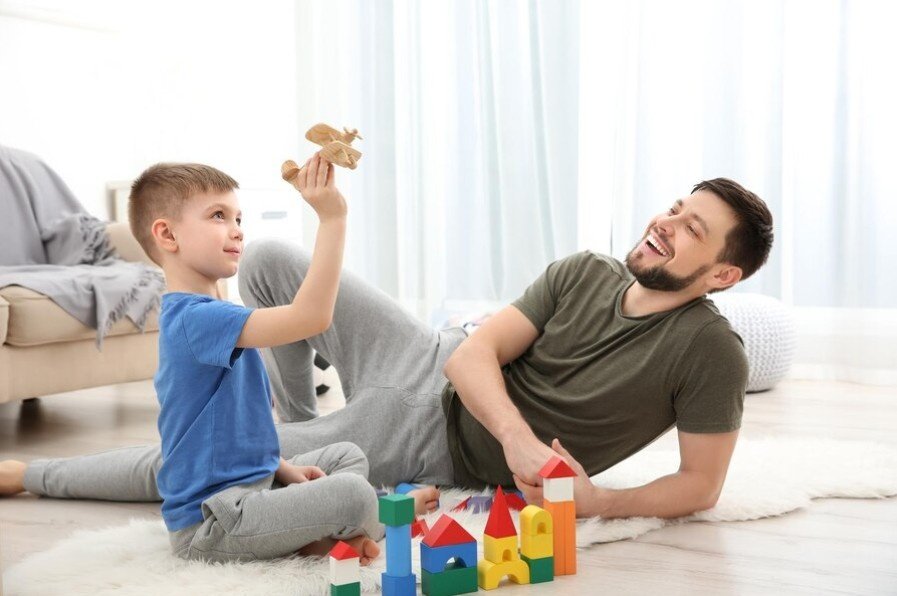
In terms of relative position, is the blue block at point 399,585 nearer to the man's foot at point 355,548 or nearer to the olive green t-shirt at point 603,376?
the man's foot at point 355,548

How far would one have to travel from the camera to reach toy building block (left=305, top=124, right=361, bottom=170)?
131 centimetres

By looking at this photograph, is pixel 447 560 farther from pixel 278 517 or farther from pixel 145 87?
pixel 145 87

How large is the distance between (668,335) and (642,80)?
2.17m

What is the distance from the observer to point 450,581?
4.35 feet

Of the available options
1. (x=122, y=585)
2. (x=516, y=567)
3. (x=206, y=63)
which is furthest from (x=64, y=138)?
(x=516, y=567)

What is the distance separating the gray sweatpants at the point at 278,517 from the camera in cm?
142

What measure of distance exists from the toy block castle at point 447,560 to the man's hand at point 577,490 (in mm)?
231

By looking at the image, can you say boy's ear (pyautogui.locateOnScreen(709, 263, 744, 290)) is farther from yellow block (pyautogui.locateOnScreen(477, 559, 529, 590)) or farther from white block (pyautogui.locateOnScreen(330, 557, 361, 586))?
white block (pyautogui.locateOnScreen(330, 557, 361, 586))

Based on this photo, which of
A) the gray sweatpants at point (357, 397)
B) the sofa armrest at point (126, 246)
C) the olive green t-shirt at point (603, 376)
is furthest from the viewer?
the sofa armrest at point (126, 246)

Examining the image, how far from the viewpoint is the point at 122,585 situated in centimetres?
140

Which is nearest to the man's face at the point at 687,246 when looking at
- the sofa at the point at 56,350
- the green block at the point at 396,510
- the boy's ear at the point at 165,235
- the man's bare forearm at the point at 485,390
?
the man's bare forearm at the point at 485,390

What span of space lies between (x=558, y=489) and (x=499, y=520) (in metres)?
0.09

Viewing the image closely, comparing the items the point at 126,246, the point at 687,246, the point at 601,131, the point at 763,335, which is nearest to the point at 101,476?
the point at 687,246

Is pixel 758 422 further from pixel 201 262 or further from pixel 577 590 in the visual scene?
pixel 201 262
